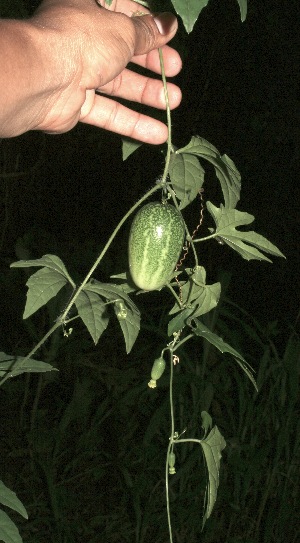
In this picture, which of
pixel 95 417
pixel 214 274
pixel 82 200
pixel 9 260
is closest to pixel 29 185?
pixel 82 200

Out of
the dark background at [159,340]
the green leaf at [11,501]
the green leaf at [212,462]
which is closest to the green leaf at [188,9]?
the green leaf at [212,462]

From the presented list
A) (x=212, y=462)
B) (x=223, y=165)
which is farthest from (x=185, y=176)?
(x=212, y=462)

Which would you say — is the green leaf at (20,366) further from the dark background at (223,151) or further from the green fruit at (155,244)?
the dark background at (223,151)

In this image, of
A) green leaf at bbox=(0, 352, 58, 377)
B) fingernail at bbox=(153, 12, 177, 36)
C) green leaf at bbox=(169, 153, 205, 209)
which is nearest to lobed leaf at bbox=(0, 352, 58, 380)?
green leaf at bbox=(0, 352, 58, 377)

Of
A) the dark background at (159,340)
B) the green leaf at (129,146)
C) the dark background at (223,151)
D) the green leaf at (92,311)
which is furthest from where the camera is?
the dark background at (223,151)

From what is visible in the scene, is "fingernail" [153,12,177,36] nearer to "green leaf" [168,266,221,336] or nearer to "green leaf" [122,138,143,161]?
"green leaf" [122,138,143,161]

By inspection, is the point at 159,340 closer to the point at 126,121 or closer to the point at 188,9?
the point at 126,121
